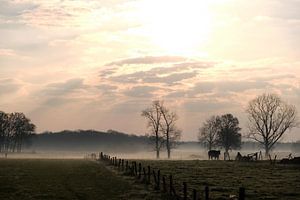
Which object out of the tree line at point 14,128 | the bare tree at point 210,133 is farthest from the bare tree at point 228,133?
the tree line at point 14,128

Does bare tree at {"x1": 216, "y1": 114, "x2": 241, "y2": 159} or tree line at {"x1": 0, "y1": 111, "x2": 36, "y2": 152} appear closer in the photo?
bare tree at {"x1": 216, "y1": 114, "x2": 241, "y2": 159}

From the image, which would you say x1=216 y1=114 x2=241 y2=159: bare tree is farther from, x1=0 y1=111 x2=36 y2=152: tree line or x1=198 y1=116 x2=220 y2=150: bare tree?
x1=0 y1=111 x2=36 y2=152: tree line

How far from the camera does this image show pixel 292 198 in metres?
26.8

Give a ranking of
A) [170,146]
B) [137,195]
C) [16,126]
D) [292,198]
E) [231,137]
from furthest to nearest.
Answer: [16,126] < [170,146] < [231,137] < [137,195] < [292,198]

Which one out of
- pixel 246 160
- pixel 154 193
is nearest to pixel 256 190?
pixel 154 193

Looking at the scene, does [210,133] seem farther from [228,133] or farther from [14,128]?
[14,128]

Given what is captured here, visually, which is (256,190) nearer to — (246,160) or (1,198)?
(1,198)

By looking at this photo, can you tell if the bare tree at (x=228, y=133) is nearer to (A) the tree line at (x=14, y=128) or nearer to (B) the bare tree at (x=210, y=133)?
(B) the bare tree at (x=210, y=133)

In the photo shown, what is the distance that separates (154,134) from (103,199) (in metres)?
106

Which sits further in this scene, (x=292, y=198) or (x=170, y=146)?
(x=170, y=146)

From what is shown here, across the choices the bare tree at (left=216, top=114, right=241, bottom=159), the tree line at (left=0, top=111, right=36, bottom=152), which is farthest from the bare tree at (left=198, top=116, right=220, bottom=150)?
the tree line at (left=0, top=111, right=36, bottom=152)

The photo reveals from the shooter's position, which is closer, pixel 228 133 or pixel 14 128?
pixel 228 133

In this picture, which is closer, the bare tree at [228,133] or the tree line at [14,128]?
the bare tree at [228,133]

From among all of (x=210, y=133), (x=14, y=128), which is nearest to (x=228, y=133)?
(x=210, y=133)
